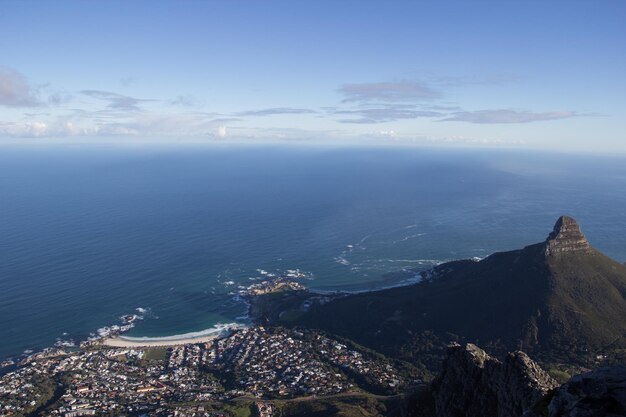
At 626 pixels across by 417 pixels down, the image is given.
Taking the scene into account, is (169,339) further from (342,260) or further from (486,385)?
(486,385)

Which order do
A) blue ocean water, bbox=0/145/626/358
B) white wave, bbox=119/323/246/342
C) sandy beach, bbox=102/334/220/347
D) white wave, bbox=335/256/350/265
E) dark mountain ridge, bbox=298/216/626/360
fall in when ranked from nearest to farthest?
dark mountain ridge, bbox=298/216/626/360, sandy beach, bbox=102/334/220/347, white wave, bbox=119/323/246/342, blue ocean water, bbox=0/145/626/358, white wave, bbox=335/256/350/265

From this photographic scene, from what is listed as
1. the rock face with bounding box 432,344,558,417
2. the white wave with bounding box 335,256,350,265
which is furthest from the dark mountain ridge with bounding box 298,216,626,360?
the rock face with bounding box 432,344,558,417

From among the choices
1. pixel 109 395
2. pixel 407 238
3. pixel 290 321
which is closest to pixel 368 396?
pixel 290 321

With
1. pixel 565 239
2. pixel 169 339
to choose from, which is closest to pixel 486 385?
pixel 565 239

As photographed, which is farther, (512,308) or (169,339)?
(169,339)

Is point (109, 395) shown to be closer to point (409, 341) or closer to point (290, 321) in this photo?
point (290, 321)

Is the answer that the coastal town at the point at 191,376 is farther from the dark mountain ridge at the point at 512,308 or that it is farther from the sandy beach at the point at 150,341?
the dark mountain ridge at the point at 512,308

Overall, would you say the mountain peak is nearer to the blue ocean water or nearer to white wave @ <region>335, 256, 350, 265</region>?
the blue ocean water
